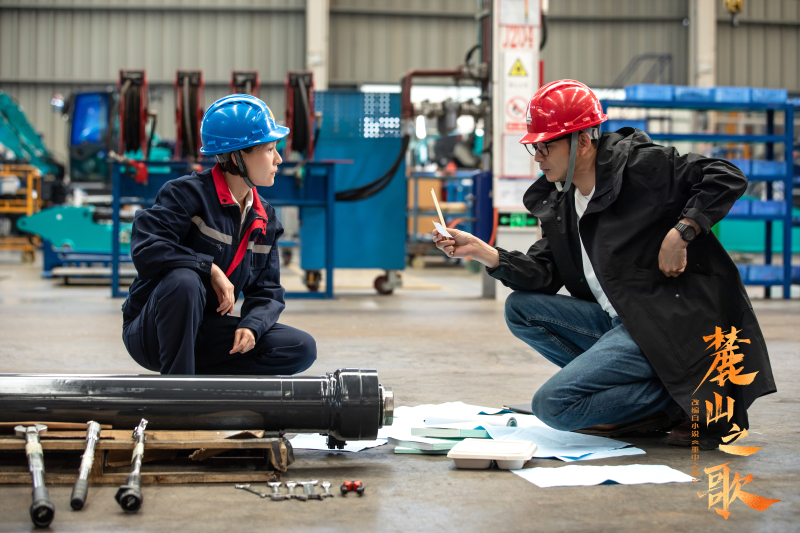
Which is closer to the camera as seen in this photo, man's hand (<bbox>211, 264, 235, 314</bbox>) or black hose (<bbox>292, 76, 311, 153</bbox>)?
man's hand (<bbox>211, 264, 235, 314</bbox>)

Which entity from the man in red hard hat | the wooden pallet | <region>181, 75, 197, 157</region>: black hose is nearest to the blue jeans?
the man in red hard hat

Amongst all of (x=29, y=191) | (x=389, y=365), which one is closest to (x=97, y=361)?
(x=389, y=365)

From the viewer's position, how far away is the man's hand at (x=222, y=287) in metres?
2.11

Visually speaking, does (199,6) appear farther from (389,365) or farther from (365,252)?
(389,365)

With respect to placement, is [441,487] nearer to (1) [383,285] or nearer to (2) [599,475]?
(2) [599,475]

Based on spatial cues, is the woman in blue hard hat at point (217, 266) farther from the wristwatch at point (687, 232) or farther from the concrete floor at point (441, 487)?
the wristwatch at point (687, 232)

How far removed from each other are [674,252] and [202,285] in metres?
1.28

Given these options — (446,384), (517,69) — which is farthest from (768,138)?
(446,384)

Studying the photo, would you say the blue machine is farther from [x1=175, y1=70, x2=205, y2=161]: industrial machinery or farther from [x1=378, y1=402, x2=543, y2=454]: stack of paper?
[x1=378, y1=402, x2=543, y2=454]: stack of paper

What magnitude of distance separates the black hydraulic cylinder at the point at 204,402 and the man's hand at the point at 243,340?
235mm

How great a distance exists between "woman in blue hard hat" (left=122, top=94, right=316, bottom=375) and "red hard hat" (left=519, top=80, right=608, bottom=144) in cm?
73

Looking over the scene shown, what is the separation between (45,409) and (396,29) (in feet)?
50.7

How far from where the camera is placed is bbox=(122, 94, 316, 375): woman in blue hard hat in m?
2.04

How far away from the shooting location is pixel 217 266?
7.13 feet
